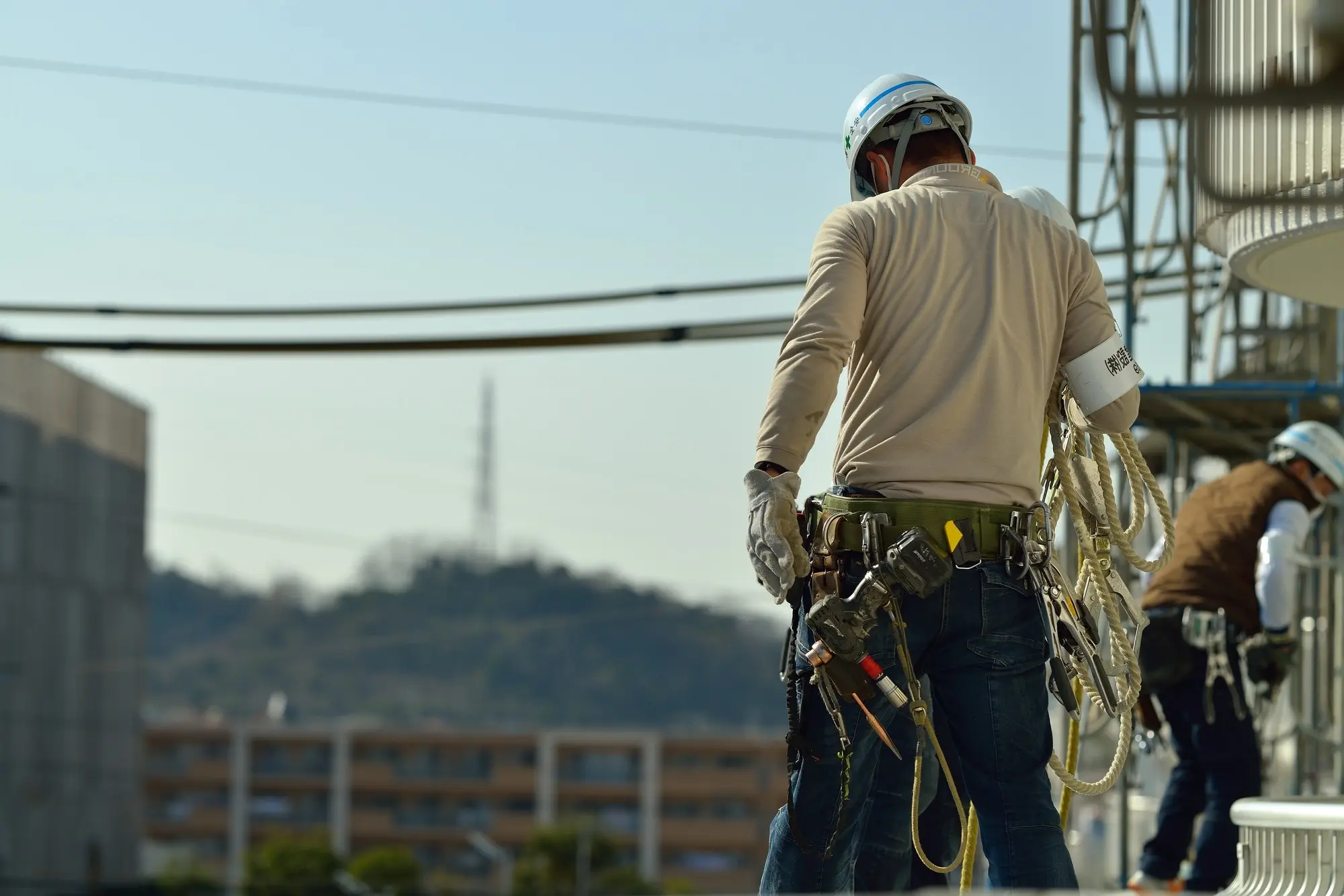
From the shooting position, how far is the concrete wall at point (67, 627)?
7825cm

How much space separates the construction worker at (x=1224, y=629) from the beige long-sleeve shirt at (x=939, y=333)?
2.80 metres

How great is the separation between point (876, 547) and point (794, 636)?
0.28m

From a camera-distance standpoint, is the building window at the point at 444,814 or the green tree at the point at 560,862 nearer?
the green tree at the point at 560,862

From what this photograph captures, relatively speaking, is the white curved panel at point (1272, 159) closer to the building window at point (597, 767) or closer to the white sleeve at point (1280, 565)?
the white sleeve at point (1280, 565)

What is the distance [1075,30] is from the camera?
29.3 feet

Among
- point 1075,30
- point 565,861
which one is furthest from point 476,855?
point 1075,30

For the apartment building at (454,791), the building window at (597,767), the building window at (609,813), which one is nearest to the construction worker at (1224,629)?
the apartment building at (454,791)

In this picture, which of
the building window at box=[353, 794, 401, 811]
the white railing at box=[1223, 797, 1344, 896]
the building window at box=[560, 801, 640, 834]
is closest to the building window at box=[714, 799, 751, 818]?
the building window at box=[560, 801, 640, 834]

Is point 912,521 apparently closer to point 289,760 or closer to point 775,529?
point 775,529

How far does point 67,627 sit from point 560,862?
43.3 meters

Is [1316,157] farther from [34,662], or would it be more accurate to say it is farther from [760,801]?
[760,801]

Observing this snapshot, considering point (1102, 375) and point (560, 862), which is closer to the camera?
point (1102, 375)

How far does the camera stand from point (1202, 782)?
6816 mm

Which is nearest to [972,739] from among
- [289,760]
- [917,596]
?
[917,596]
